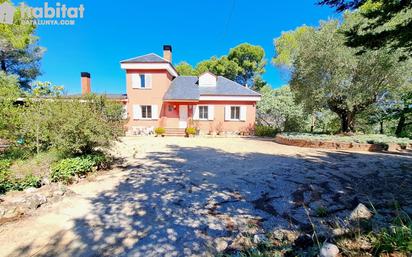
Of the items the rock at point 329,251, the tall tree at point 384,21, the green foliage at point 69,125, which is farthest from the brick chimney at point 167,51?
the rock at point 329,251

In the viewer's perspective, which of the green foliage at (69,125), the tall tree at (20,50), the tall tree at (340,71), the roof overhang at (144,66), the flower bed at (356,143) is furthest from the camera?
the roof overhang at (144,66)

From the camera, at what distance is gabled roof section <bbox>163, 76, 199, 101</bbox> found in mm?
16672

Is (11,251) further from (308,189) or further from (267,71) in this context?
(267,71)

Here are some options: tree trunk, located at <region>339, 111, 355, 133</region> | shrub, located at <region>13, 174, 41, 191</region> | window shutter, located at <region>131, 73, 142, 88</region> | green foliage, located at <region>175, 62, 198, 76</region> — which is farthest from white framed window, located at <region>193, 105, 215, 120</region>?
green foliage, located at <region>175, 62, 198, 76</region>

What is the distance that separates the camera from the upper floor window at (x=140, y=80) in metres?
17.0

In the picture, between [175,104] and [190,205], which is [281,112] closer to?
[175,104]

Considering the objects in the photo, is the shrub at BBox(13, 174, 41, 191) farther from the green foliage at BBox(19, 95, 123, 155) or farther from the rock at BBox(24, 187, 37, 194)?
the green foliage at BBox(19, 95, 123, 155)

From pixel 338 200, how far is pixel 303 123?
575 inches

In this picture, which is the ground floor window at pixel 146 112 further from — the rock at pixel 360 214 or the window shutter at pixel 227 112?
the rock at pixel 360 214

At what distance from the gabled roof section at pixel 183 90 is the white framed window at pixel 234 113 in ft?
9.63

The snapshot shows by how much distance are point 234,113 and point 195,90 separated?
13.4 ft

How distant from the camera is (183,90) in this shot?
17828 millimetres

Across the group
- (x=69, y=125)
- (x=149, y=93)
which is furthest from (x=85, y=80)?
(x=69, y=125)

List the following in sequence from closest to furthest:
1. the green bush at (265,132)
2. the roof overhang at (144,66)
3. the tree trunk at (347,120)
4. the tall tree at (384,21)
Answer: the tall tree at (384,21) → the tree trunk at (347,120) → the green bush at (265,132) → the roof overhang at (144,66)
